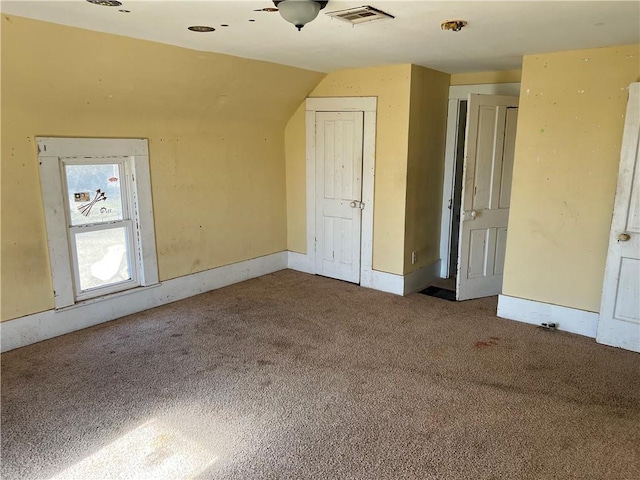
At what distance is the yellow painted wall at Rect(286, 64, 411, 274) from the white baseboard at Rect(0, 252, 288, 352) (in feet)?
4.90

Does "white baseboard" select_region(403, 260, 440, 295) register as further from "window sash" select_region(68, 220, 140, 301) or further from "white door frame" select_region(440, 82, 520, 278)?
"window sash" select_region(68, 220, 140, 301)

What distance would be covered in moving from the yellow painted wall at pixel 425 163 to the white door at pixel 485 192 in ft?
1.78

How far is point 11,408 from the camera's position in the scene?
277 cm

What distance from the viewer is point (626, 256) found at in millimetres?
3432

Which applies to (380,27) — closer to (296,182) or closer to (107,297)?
(296,182)

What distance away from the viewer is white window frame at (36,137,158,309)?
11.7 ft

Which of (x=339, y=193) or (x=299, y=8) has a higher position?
(x=299, y=8)

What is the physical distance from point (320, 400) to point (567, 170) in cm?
→ 269

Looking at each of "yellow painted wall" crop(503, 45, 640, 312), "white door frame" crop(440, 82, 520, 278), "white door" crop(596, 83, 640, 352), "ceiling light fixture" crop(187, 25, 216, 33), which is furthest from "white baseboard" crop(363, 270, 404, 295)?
"ceiling light fixture" crop(187, 25, 216, 33)

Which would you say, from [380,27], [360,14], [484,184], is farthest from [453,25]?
[484,184]

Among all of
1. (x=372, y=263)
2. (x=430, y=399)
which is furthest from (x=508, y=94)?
(x=430, y=399)

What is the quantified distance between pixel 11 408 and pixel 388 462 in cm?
228

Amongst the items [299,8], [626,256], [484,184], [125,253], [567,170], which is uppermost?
[299,8]

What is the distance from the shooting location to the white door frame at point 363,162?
4723 mm
